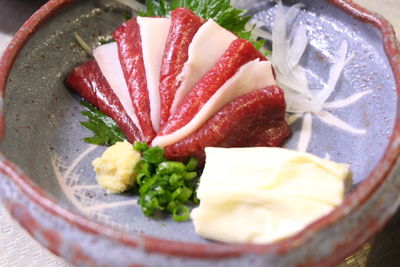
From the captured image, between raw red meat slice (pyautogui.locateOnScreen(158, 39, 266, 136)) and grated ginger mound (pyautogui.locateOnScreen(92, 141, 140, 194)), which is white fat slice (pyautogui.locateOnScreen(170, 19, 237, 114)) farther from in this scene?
grated ginger mound (pyautogui.locateOnScreen(92, 141, 140, 194))

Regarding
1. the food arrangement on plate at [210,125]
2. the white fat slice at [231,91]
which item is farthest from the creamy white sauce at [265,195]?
the white fat slice at [231,91]

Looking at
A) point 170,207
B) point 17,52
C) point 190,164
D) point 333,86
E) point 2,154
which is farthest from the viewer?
point 333,86

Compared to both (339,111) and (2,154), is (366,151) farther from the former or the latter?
(2,154)

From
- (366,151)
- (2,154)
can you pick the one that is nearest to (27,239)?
(2,154)

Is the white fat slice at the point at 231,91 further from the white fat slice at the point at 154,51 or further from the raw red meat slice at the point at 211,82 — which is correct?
the white fat slice at the point at 154,51

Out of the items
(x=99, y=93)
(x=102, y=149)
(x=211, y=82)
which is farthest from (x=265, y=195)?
(x=99, y=93)

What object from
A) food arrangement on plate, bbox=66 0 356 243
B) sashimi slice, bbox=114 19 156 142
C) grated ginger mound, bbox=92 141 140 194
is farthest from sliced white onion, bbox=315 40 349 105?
grated ginger mound, bbox=92 141 140 194

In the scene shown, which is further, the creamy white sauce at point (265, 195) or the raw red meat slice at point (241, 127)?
the raw red meat slice at point (241, 127)
